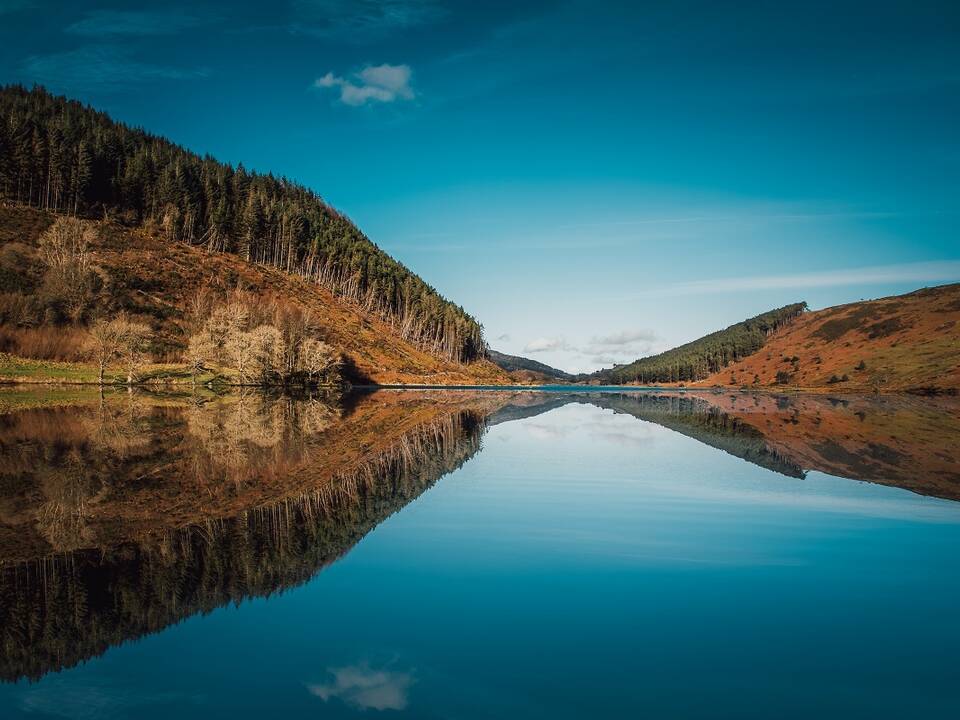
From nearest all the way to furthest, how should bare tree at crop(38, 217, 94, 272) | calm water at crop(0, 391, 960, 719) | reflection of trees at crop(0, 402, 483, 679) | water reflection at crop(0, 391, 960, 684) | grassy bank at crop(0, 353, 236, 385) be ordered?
calm water at crop(0, 391, 960, 719) < reflection of trees at crop(0, 402, 483, 679) < water reflection at crop(0, 391, 960, 684) < grassy bank at crop(0, 353, 236, 385) < bare tree at crop(38, 217, 94, 272)

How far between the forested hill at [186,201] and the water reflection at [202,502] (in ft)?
378

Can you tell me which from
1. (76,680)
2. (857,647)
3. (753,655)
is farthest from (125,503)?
(857,647)

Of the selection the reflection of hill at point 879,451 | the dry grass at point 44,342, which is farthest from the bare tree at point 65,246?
the reflection of hill at point 879,451

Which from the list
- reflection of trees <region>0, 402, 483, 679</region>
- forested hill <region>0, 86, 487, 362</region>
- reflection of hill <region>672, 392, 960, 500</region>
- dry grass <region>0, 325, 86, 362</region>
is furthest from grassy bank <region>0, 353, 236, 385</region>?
reflection of hill <region>672, 392, 960, 500</region>

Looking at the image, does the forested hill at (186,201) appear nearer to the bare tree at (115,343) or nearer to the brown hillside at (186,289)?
the brown hillside at (186,289)

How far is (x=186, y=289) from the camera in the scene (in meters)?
112

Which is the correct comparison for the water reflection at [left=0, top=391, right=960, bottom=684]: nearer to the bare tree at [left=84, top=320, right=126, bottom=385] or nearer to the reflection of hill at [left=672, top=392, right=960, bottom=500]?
the reflection of hill at [left=672, top=392, right=960, bottom=500]

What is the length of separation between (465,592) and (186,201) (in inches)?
5914

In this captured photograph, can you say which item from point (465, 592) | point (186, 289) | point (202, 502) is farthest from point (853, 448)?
point (186, 289)

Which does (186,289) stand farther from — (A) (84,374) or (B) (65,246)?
(A) (84,374)

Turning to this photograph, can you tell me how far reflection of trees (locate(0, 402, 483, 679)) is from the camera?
6.81m

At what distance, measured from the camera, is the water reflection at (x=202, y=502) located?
23.5ft

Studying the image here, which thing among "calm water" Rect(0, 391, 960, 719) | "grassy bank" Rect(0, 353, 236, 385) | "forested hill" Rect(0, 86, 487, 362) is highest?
"forested hill" Rect(0, 86, 487, 362)

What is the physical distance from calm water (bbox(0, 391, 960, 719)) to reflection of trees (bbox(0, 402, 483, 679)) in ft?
0.15
